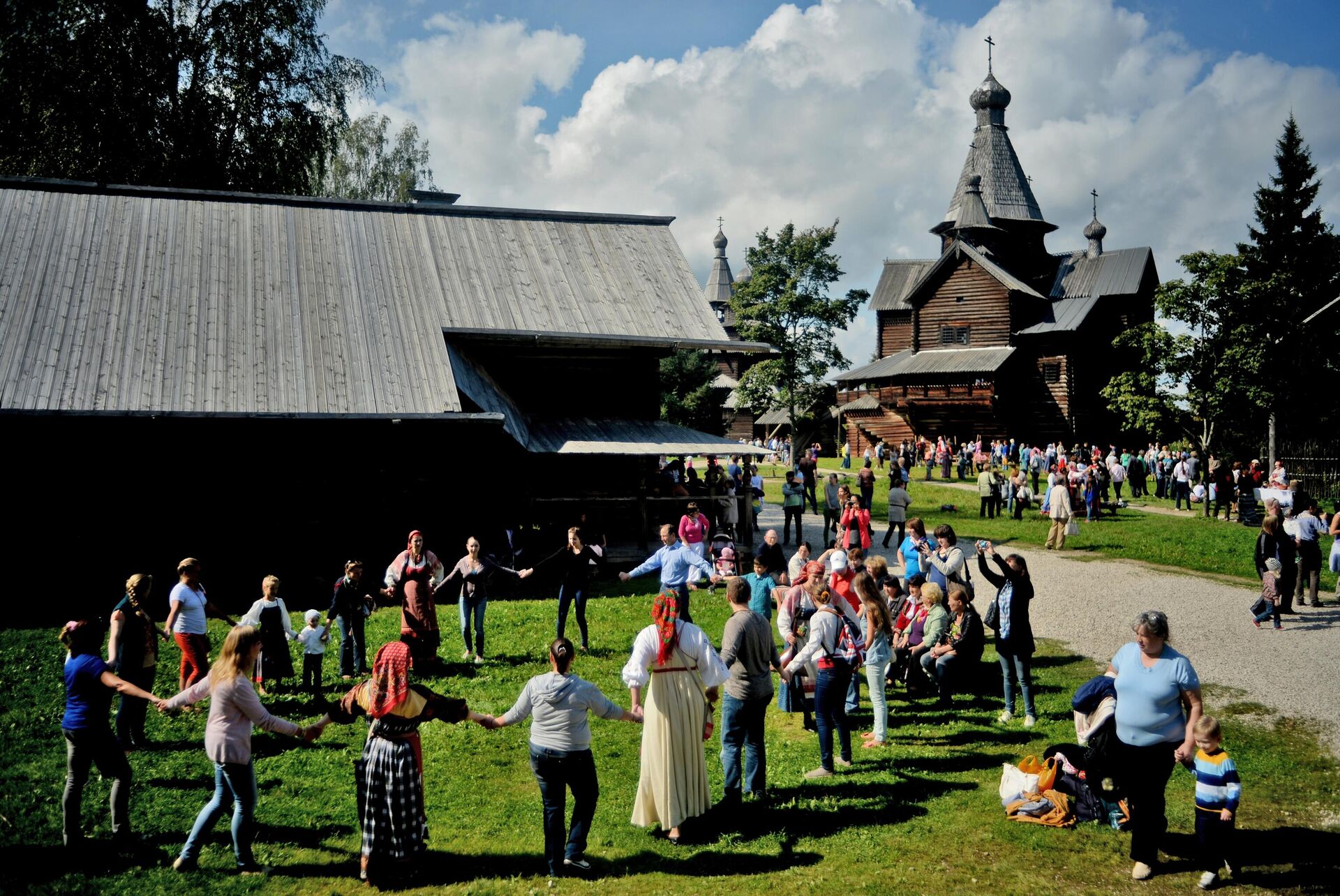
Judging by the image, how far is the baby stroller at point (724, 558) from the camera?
54.3ft

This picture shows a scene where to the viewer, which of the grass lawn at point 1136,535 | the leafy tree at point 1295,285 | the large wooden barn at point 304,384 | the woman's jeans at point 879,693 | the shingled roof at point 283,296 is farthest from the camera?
the leafy tree at point 1295,285

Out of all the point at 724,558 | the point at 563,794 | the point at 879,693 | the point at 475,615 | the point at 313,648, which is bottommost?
the point at 563,794

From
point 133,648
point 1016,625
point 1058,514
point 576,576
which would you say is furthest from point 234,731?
point 1058,514

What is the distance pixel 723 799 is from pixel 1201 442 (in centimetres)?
3028

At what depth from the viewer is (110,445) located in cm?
1614

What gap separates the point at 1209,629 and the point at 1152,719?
956 cm

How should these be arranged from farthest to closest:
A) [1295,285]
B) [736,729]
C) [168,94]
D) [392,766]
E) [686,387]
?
1. [686,387]
2. [1295,285]
3. [168,94]
4. [736,729]
5. [392,766]

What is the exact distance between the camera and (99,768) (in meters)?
7.18

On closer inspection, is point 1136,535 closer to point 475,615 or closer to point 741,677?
point 475,615

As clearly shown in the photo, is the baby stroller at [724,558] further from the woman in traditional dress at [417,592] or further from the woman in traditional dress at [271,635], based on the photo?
the woman in traditional dress at [271,635]

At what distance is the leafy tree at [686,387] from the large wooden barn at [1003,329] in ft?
28.9

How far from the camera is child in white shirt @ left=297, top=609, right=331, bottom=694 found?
10828 millimetres

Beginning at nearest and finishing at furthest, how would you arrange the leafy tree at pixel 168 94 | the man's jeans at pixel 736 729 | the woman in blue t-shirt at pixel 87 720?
the woman in blue t-shirt at pixel 87 720 < the man's jeans at pixel 736 729 < the leafy tree at pixel 168 94

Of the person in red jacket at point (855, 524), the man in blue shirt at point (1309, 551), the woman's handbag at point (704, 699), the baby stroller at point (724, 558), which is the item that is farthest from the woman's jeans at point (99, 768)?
the man in blue shirt at point (1309, 551)
